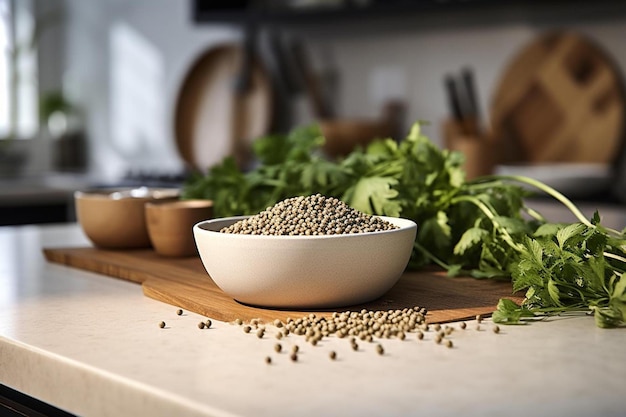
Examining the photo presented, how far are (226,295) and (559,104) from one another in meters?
2.22

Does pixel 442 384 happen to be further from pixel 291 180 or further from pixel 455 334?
pixel 291 180

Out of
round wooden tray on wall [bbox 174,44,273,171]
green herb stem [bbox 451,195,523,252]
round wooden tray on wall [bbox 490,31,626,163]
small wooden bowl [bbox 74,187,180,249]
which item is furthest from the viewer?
round wooden tray on wall [bbox 174,44,273,171]

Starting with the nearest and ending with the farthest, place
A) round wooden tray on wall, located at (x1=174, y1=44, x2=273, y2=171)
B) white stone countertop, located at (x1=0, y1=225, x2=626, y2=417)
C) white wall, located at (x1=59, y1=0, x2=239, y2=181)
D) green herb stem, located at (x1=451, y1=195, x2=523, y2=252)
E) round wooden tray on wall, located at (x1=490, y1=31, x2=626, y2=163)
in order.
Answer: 1. white stone countertop, located at (x1=0, y1=225, x2=626, y2=417)
2. green herb stem, located at (x1=451, y1=195, x2=523, y2=252)
3. round wooden tray on wall, located at (x1=490, y1=31, x2=626, y2=163)
4. round wooden tray on wall, located at (x1=174, y1=44, x2=273, y2=171)
5. white wall, located at (x1=59, y1=0, x2=239, y2=181)

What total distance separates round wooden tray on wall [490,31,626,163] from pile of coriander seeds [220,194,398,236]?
202cm

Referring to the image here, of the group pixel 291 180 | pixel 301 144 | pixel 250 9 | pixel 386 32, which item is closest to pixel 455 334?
pixel 291 180

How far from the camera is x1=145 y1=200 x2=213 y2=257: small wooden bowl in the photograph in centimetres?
147

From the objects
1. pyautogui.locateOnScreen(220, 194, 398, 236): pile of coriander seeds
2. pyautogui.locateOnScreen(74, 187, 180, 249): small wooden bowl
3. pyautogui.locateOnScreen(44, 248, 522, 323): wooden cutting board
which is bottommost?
pyautogui.locateOnScreen(44, 248, 522, 323): wooden cutting board

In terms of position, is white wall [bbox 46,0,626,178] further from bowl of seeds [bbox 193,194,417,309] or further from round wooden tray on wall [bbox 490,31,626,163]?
bowl of seeds [bbox 193,194,417,309]

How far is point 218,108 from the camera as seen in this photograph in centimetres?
418

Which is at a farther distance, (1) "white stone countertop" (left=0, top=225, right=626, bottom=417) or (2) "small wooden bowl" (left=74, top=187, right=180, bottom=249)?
(2) "small wooden bowl" (left=74, top=187, right=180, bottom=249)

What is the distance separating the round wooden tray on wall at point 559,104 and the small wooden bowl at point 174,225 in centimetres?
189

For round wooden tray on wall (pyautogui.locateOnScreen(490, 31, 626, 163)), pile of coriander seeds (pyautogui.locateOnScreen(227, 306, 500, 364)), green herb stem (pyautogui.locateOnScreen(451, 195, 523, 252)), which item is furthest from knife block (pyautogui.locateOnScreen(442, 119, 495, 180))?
pile of coriander seeds (pyautogui.locateOnScreen(227, 306, 500, 364))

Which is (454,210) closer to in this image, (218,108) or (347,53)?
(347,53)

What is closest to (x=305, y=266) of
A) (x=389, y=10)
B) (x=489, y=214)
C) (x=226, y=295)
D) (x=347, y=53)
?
(x=226, y=295)
